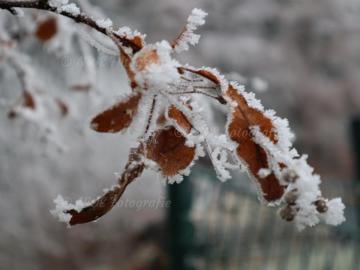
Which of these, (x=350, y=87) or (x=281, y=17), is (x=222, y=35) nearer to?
(x=281, y=17)

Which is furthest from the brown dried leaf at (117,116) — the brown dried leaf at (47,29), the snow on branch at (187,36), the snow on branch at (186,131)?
the brown dried leaf at (47,29)

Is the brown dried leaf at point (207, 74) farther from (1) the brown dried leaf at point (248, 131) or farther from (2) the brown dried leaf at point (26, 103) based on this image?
(2) the brown dried leaf at point (26, 103)

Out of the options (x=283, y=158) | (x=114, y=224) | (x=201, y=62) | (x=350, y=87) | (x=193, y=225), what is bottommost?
(x=283, y=158)

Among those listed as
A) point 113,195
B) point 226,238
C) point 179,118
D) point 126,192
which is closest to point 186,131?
point 179,118

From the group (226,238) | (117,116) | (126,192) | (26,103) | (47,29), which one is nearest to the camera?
(117,116)

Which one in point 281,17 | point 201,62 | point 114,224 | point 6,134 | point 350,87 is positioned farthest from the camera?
point 350,87

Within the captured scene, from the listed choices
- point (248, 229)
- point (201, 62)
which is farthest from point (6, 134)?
point (201, 62)

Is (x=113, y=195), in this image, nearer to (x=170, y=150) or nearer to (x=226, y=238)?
(x=170, y=150)
